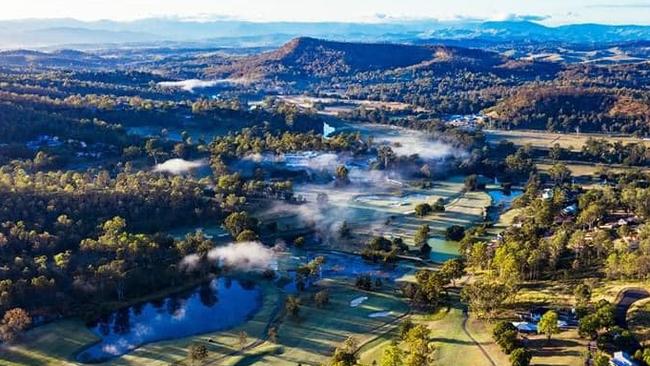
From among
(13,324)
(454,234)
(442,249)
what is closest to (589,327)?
(442,249)

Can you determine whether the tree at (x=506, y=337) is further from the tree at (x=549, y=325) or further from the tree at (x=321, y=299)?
the tree at (x=321, y=299)

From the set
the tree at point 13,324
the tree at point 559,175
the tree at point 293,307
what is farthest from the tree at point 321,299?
the tree at point 559,175

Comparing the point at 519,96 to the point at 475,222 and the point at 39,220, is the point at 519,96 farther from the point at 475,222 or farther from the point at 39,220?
the point at 39,220

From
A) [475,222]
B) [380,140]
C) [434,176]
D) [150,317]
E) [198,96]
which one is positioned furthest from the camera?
[198,96]

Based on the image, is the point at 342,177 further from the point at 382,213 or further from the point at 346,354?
the point at 346,354

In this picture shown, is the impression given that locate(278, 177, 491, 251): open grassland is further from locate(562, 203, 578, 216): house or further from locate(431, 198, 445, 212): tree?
locate(562, 203, 578, 216): house

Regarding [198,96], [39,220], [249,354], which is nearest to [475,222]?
[249,354]
